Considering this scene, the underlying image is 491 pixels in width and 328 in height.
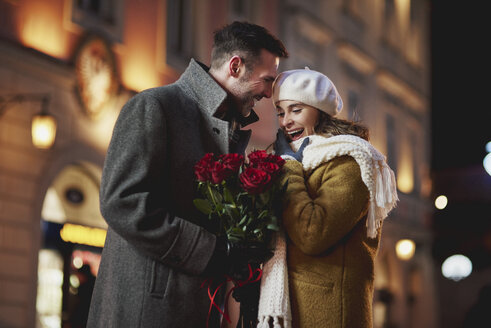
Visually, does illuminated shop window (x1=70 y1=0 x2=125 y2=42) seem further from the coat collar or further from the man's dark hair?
the coat collar

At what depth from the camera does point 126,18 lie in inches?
486

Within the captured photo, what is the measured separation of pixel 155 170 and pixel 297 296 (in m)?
0.81

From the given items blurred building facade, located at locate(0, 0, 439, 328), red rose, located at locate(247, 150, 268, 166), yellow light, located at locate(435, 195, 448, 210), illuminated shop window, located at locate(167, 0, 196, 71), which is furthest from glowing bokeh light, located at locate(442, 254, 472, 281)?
red rose, located at locate(247, 150, 268, 166)

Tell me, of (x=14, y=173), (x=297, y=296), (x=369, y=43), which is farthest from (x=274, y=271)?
(x=369, y=43)

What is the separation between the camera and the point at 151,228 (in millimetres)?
2961

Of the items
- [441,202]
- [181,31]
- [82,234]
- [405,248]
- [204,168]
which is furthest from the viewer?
[441,202]

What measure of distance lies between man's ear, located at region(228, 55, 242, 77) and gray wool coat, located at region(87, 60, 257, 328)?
47 centimetres

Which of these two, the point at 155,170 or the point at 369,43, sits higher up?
the point at 369,43

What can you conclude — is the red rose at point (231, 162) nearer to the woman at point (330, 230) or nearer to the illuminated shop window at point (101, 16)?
the woman at point (330, 230)

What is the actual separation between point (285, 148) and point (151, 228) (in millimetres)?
885

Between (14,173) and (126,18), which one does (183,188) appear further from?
(126,18)

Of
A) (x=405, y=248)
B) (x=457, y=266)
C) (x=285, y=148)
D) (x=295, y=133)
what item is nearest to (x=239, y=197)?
(x=285, y=148)

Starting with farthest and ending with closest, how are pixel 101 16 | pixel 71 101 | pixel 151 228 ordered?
pixel 101 16
pixel 71 101
pixel 151 228

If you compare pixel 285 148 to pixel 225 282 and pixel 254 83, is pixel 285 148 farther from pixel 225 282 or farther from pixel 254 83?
pixel 225 282
